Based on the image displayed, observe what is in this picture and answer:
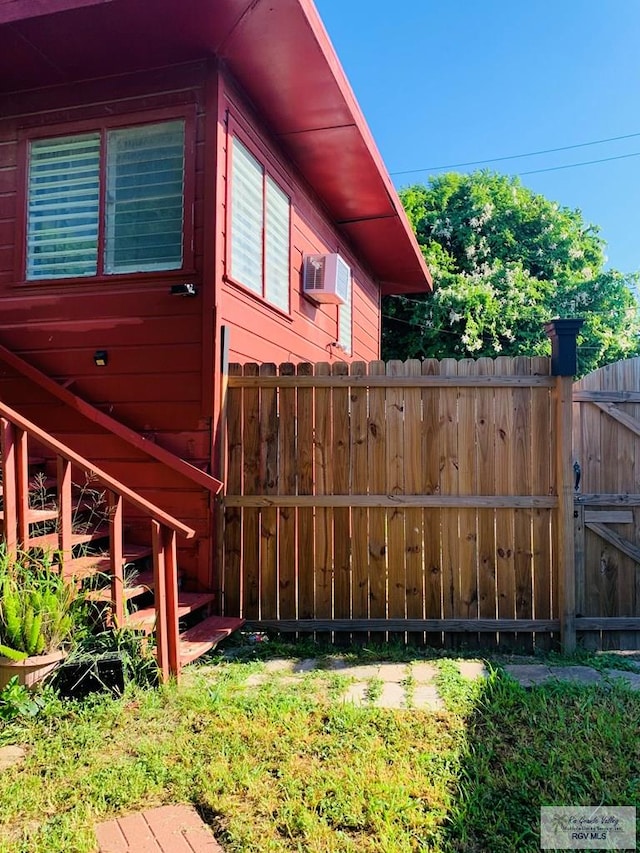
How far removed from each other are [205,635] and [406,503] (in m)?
1.44

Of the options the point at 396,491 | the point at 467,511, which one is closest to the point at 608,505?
the point at 467,511

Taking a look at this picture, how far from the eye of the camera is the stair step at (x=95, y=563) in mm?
3068

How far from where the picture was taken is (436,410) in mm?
3891

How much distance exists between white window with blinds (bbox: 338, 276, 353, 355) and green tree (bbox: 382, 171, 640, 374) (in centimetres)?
733

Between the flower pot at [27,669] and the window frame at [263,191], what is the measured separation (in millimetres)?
2529

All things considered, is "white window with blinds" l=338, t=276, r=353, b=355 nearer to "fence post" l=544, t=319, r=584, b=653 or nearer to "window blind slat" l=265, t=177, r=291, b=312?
"window blind slat" l=265, t=177, r=291, b=312

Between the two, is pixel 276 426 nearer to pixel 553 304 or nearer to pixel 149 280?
pixel 149 280

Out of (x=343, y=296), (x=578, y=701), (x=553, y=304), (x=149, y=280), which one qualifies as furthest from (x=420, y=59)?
(x=578, y=701)

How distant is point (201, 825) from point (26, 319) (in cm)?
368

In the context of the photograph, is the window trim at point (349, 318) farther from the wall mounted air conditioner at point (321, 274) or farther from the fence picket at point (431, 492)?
the fence picket at point (431, 492)

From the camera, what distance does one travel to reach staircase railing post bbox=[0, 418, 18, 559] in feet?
9.16

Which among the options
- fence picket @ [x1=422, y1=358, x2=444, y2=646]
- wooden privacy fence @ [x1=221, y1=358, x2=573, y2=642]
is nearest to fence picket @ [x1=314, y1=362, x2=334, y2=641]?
wooden privacy fence @ [x1=221, y1=358, x2=573, y2=642]

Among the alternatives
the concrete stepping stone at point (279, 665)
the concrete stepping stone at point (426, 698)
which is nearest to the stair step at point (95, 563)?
the concrete stepping stone at point (279, 665)

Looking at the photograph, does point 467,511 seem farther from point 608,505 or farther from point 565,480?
point 608,505
